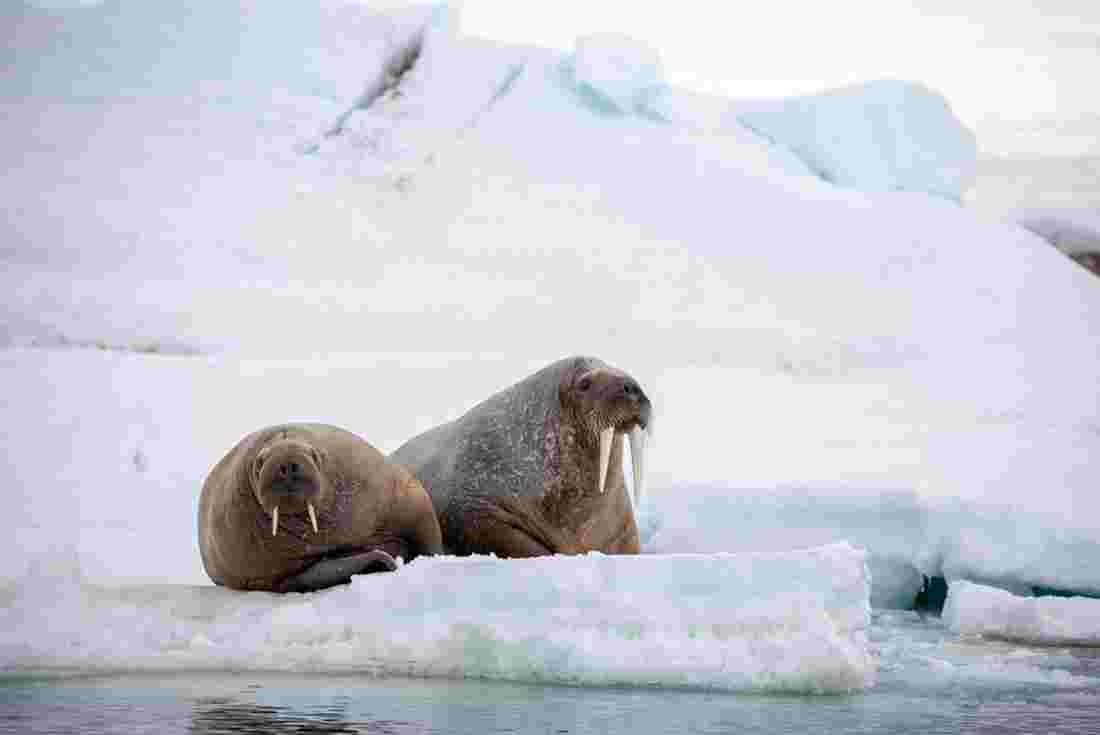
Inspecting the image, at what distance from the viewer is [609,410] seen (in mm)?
6113

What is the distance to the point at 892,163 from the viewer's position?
24.7 m

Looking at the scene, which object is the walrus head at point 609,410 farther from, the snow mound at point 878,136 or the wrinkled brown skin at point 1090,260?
the wrinkled brown skin at point 1090,260

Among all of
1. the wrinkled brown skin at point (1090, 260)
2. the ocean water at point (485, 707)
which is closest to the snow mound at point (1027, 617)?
the ocean water at point (485, 707)

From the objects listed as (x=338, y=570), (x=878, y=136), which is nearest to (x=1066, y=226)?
(x=878, y=136)

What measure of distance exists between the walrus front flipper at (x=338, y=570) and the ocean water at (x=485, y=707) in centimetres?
67

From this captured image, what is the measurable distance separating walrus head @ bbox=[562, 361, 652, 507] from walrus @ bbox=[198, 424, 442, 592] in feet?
2.70

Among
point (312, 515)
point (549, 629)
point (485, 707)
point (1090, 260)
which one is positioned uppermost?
point (1090, 260)

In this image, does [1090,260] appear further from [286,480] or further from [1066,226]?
[286,480]

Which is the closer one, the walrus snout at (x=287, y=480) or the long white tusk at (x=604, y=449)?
the walrus snout at (x=287, y=480)

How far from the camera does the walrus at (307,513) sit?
5375 millimetres

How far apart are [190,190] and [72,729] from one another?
1877 centimetres

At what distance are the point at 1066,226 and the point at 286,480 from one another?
1026 inches

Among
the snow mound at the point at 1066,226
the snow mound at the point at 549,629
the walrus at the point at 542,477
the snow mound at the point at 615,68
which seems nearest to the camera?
the snow mound at the point at 549,629

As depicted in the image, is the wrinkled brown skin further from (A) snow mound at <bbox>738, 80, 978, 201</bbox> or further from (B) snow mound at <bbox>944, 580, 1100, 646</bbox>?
(B) snow mound at <bbox>944, 580, 1100, 646</bbox>
